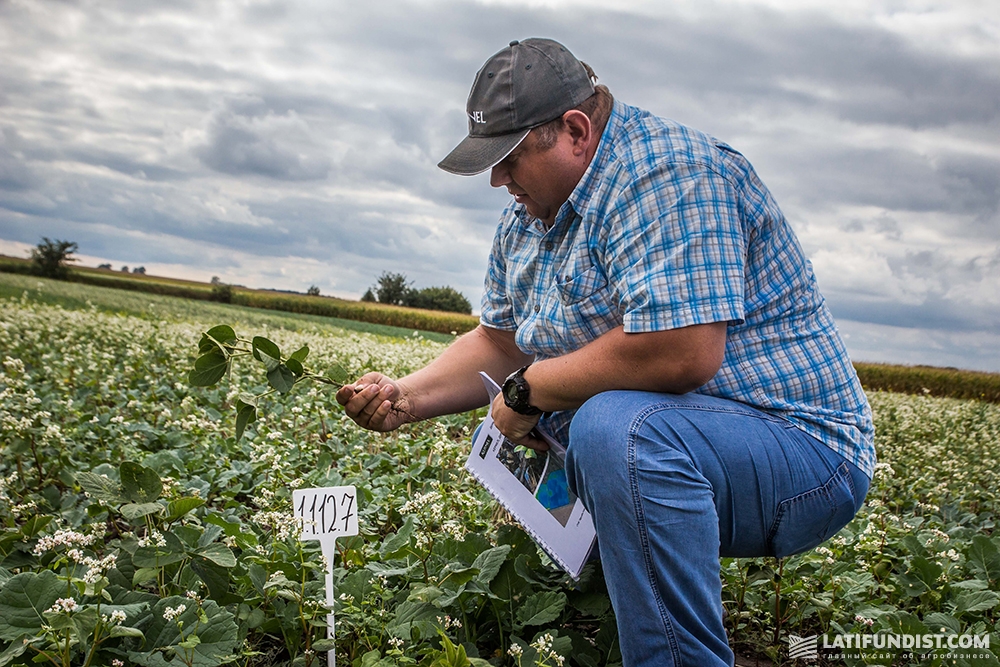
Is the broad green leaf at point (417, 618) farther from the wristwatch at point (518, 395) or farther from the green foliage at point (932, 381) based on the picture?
the green foliage at point (932, 381)

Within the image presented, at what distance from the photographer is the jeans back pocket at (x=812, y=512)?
6.04 feet

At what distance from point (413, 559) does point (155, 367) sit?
4393 mm

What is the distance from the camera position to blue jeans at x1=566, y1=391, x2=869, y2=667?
1.61 m

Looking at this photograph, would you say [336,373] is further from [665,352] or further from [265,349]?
[665,352]

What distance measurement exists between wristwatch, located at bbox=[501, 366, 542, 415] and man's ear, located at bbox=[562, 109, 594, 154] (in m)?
0.58

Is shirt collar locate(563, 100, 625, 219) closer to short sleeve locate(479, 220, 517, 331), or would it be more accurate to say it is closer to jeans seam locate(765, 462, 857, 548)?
short sleeve locate(479, 220, 517, 331)

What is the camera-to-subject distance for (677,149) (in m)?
1.82

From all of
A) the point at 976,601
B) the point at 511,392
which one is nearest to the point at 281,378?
the point at 511,392

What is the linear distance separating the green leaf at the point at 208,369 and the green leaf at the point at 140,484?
292mm

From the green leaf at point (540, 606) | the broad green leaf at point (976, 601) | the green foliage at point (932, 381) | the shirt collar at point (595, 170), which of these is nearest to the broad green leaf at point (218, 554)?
the green leaf at point (540, 606)

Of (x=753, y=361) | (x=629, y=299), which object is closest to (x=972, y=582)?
(x=753, y=361)

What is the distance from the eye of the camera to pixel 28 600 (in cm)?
166

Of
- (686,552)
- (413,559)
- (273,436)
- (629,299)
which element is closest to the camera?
(686,552)

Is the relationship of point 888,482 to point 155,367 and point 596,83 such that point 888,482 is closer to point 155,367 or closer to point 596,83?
point 596,83
